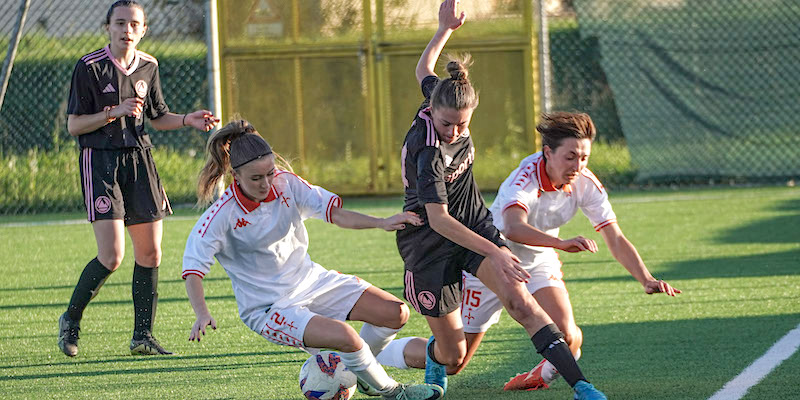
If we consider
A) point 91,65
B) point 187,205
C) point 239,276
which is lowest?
point 187,205

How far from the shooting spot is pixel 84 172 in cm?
541

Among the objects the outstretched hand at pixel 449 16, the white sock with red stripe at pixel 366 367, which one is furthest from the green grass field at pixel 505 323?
the outstretched hand at pixel 449 16

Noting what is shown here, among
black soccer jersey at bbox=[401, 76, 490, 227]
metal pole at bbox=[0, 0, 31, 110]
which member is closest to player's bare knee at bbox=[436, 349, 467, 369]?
black soccer jersey at bbox=[401, 76, 490, 227]

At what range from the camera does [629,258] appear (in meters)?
4.46

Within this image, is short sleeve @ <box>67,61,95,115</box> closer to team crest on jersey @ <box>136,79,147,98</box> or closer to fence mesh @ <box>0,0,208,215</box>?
team crest on jersey @ <box>136,79,147,98</box>

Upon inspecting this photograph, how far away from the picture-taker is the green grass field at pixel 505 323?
15.0 ft

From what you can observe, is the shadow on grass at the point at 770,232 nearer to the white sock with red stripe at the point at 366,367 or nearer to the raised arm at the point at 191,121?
the raised arm at the point at 191,121

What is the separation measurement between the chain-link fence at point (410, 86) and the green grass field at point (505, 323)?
2.10 meters

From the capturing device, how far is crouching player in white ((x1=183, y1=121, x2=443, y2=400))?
13.8ft

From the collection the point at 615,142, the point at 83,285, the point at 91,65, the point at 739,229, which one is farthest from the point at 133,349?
the point at 615,142

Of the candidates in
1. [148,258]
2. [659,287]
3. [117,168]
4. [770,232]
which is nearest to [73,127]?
[117,168]

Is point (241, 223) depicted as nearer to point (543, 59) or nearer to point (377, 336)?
point (377, 336)

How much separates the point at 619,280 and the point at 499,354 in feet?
7.02

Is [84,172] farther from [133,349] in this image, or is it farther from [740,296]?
[740,296]
